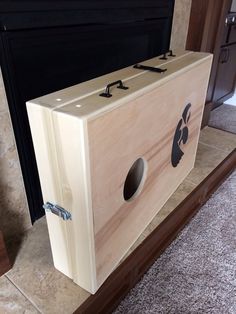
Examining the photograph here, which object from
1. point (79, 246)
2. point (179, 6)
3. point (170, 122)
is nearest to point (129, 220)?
point (79, 246)

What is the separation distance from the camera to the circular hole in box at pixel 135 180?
88 cm

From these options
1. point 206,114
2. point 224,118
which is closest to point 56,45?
point 206,114

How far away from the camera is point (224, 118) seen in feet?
6.70

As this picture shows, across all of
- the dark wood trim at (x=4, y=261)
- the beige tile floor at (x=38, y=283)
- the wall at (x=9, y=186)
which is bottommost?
the beige tile floor at (x=38, y=283)

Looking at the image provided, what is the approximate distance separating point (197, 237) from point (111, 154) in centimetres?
63

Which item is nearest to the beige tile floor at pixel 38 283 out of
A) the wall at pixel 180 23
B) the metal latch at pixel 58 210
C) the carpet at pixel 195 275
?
the carpet at pixel 195 275

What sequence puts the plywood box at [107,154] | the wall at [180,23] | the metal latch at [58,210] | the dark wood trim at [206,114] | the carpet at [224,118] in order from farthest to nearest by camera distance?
the carpet at [224,118] < the dark wood trim at [206,114] < the wall at [180,23] < the metal latch at [58,210] < the plywood box at [107,154]

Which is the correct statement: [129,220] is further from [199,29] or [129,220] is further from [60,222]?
[199,29]

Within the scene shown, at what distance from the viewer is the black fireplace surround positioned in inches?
29.8

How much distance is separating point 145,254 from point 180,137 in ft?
1.46

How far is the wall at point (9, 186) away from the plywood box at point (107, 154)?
203mm

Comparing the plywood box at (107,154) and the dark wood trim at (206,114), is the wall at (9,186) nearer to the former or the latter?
the plywood box at (107,154)

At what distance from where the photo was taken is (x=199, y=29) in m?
1.37

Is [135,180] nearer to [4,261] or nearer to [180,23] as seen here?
[4,261]
